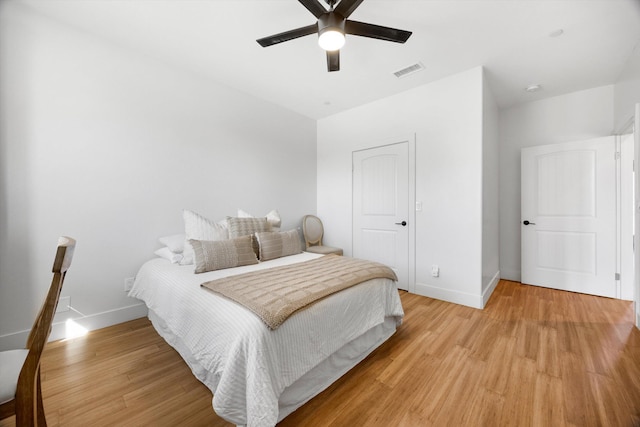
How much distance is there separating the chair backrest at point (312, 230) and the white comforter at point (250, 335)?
2.02 metres

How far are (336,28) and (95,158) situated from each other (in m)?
2.38

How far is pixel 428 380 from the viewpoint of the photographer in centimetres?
169

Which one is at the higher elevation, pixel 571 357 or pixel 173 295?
pixel 173 295

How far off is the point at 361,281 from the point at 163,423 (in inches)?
55.7

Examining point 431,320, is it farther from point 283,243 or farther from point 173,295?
point 173,295

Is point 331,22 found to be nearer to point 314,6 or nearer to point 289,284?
point 314,6

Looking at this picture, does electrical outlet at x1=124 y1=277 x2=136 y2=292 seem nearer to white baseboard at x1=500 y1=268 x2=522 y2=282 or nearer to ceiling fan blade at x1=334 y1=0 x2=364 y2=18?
ceiling fan blade at x1=334 y1=0 x2=364 y2=18

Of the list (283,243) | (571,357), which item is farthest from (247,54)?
(571,357)

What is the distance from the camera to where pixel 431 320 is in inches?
101

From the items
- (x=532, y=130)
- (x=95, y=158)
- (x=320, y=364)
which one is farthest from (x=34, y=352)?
(x=532, y=130)

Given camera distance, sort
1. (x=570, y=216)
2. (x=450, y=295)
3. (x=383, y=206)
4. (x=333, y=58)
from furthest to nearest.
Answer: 1. (x=383, y=206)
2. (x=570, y=216)
3. (x=450, y=295)
4. (x=333, y=58)

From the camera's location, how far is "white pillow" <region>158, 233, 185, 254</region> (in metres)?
2.49

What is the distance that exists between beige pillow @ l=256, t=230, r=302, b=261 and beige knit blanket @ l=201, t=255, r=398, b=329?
18.2 inches

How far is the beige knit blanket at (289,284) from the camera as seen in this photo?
1396mm
